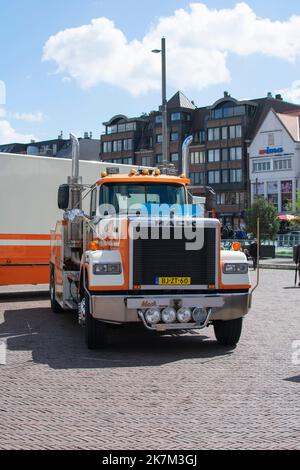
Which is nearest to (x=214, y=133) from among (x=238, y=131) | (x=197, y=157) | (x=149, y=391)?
(x=238, y=131)

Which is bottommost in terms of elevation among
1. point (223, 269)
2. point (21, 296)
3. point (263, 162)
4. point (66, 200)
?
point (21, 296)

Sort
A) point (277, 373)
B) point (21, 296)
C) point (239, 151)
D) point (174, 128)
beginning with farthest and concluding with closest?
1. point (174, 128)
2. point (239, 151)
3. point (21, 296)
4. point (277, 373)

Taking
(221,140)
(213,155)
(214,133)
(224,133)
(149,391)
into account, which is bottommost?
(149,391)

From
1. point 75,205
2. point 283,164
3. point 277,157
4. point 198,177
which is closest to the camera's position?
point 75,205

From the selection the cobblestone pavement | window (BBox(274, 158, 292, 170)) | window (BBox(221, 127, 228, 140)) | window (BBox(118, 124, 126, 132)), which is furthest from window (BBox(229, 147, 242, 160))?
the cobblestone pavement

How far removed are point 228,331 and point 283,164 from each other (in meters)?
74.8

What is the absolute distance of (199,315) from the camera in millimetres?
9859

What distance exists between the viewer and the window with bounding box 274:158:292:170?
82438 millimetres

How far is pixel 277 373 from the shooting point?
28.0 feet

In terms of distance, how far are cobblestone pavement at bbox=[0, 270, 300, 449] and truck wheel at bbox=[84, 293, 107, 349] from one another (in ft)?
0.78

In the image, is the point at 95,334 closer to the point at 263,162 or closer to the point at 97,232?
the point at 97,232

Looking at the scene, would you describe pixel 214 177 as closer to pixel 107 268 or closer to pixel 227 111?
pixel 227 111

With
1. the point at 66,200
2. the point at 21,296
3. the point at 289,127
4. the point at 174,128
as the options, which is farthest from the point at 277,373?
the point at 174,128

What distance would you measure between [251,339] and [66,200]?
12.4ft
